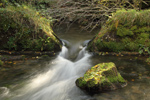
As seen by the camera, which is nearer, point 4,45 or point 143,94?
point 143,94

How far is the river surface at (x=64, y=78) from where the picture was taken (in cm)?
389

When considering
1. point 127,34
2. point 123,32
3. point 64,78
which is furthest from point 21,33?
point 127,34

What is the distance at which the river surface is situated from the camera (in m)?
3.89

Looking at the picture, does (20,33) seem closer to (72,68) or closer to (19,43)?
(19,43)

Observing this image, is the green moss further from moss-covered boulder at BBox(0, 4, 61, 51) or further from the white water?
moss-covered boulder at BBox(0, 4, 61, 51)

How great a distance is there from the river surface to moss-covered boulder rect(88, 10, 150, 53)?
589 millimetres

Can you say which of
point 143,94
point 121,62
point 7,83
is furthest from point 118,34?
point 7,83

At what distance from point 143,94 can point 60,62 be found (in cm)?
347

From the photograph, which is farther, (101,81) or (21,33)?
(21,33)

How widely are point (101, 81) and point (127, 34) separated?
3783 millimetres

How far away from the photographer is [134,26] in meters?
6.95

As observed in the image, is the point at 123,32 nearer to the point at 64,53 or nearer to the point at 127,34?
the point at 127,34

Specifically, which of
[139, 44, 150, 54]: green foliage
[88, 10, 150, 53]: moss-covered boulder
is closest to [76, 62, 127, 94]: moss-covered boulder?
[88, 10, 150, 53]: moss-covered boulder

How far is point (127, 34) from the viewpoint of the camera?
6.93 m
